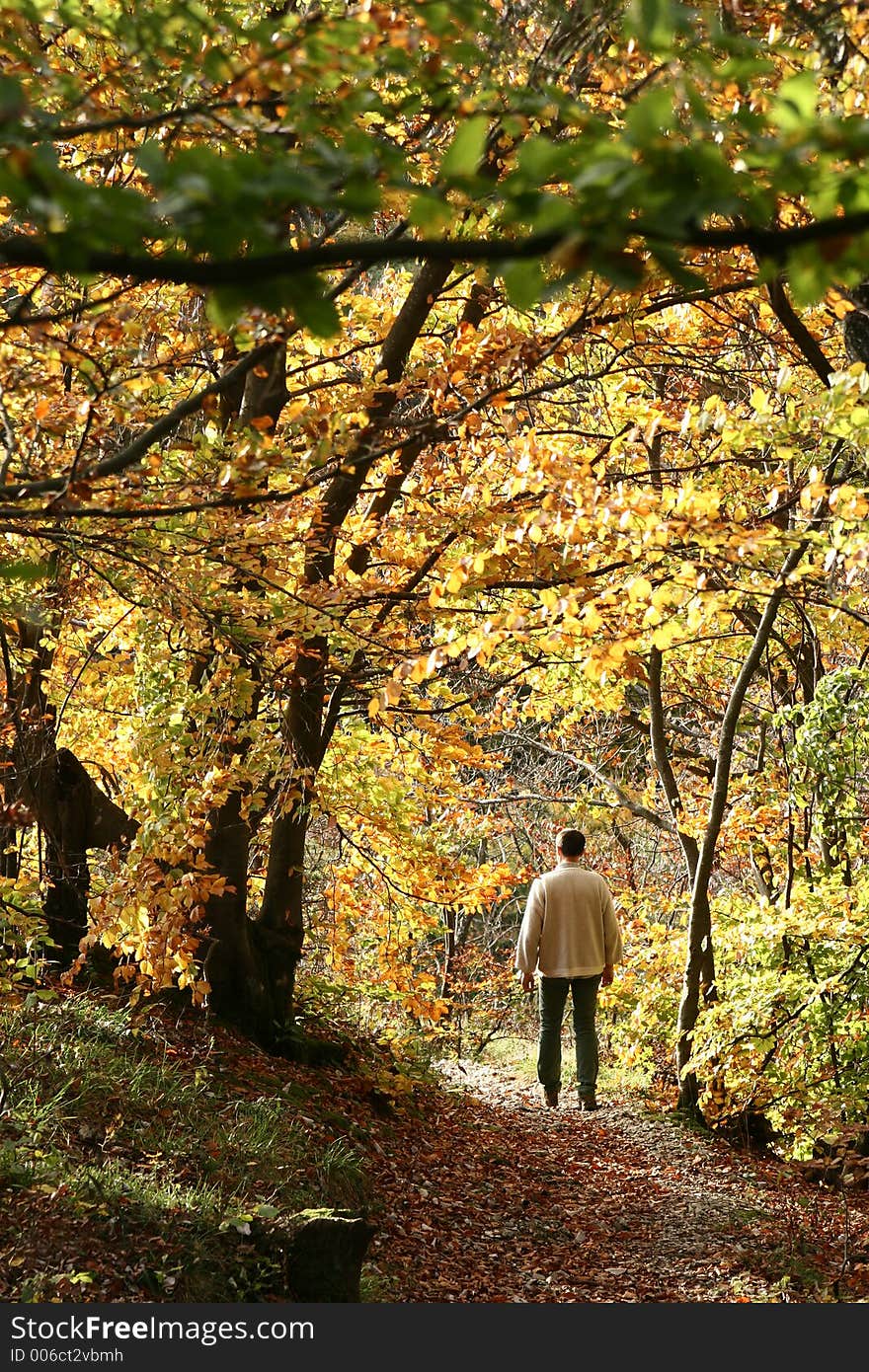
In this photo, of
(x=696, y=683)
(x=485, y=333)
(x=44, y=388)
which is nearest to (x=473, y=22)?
(x=44, y=388)

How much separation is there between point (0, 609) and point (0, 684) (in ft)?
12.1

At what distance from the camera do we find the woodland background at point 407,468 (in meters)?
1.53

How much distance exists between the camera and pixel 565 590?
4.75 metres

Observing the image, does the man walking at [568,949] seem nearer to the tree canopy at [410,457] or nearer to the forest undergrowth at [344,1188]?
the tree canopy at [410,457]

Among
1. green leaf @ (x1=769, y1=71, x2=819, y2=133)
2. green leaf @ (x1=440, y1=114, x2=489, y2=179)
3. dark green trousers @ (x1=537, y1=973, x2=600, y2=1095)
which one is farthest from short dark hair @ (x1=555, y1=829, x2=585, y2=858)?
green leaf @ (x1=440, y1=114, x2=489, y2=179)

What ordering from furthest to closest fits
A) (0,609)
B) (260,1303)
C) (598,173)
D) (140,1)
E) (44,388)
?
(260,1303) < (0,609) < (44,388) < (140,1) < (598,173)

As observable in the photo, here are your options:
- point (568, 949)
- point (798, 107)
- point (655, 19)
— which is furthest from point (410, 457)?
point (798, 107)

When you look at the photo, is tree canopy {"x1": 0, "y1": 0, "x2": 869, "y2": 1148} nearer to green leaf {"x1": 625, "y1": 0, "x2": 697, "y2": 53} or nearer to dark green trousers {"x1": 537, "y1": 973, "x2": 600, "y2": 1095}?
green leaf {"x1": 625, "y1": 0, "x2": 697, "y2": 53}

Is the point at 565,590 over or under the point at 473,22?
under

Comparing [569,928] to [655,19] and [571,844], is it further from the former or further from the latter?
[655,19]

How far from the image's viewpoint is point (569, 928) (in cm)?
866

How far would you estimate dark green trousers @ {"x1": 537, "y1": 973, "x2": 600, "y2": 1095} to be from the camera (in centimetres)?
866

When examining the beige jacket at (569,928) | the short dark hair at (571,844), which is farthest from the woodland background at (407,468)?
the short dark hair at (571,844)

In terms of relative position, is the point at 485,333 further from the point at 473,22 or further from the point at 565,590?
the point at 473,22
